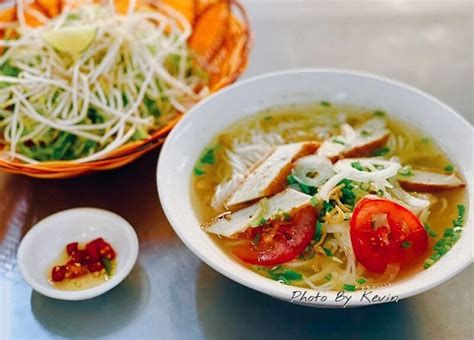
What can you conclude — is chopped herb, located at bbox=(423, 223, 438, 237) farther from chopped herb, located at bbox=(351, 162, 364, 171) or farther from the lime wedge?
the lime wedge

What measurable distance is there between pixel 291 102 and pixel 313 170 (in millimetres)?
451

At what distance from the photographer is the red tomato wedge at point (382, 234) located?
5.21 ft

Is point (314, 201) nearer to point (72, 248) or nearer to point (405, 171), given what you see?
point (405, 171)

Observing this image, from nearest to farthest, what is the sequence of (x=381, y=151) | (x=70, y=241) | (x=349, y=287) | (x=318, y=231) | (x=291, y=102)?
(x=349, y=287) < (x=318, y=231) < (x=70, y=241) < (x=381, y=151) < (x=291, y=102)

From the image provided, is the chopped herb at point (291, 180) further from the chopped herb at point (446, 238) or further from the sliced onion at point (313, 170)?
the chopped herb at point (446, 238)

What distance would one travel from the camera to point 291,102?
221 centimetres

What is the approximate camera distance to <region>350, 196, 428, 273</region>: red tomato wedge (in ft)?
5.21

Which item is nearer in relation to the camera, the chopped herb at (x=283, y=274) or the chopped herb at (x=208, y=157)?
the chopped herb at (x=283, y=274)

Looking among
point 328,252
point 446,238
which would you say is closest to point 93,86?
point 328,252

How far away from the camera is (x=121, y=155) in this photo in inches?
78.0

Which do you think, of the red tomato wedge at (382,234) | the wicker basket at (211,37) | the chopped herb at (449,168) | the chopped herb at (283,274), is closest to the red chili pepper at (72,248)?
the wicker basket at (211,37)

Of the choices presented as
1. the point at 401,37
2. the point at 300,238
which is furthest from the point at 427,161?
the point at 401,37

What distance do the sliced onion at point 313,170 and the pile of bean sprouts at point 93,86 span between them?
62 centimetres

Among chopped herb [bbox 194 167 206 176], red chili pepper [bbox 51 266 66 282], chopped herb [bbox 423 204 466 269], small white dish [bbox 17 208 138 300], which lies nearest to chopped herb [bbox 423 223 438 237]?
chopped herb [bbox 423 204 466 269]
